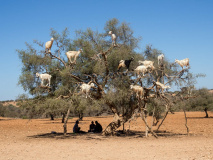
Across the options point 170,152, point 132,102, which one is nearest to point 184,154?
point 170,152

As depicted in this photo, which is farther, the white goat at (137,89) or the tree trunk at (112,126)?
the tree trunk at (112,126)

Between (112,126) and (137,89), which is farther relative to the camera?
(112,126)

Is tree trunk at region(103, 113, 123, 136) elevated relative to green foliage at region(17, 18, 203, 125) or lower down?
lower down

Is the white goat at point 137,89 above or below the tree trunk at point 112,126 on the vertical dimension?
above

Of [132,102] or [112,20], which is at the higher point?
[112,20]

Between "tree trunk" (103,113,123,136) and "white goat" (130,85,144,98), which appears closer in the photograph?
"white goat" (130,85,144,98)

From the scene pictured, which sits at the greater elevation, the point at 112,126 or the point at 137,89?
the point at 137,89

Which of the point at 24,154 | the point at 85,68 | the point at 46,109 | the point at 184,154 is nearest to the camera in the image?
the point at 184,154

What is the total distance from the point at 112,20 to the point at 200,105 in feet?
92.6

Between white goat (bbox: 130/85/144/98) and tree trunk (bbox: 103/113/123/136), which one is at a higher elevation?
white goat (bbox: 130/85/144/98)

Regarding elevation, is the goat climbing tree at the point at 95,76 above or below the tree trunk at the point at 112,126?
above

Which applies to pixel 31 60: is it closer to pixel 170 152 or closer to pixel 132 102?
pixel 132 102

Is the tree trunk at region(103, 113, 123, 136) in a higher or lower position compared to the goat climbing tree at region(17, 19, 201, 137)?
lower

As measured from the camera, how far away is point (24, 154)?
9602mm
